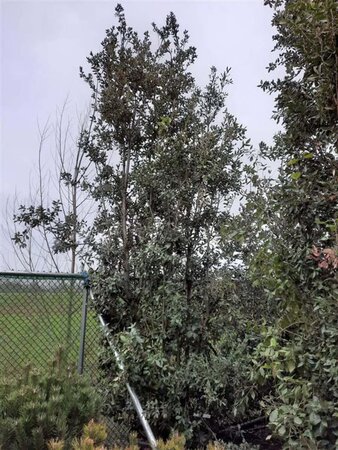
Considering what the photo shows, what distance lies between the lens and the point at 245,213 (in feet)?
10.4

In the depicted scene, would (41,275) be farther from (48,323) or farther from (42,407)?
(42,407)

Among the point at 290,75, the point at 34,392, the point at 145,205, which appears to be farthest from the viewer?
the point at 145,205

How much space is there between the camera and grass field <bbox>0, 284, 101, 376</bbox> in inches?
120

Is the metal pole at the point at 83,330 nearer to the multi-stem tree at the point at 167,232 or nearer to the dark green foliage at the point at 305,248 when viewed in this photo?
the multi-stem tree at the point at 167,232

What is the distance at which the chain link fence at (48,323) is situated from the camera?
3008mm

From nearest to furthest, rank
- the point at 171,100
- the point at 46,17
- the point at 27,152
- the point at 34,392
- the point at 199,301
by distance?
1. the point at 34,392
2. the point at 199,301
3. the point at 171,100
4. the point at 46,17
5. the point at 27,152

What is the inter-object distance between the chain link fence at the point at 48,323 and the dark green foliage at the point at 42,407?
18.4 inches

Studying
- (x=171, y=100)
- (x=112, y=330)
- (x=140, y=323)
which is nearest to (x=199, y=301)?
(x=140, y=323)

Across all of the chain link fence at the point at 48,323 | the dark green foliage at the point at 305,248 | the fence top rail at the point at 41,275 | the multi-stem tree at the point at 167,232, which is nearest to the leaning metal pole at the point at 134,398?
the multi-stem tree at the point at 167,232

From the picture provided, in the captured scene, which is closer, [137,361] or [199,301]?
[137,361]

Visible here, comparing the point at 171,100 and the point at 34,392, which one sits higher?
the point at 171,100

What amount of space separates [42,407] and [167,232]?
5.17 ft

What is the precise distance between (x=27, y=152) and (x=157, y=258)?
16.6ft

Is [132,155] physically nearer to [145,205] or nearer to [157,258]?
[145,205]
